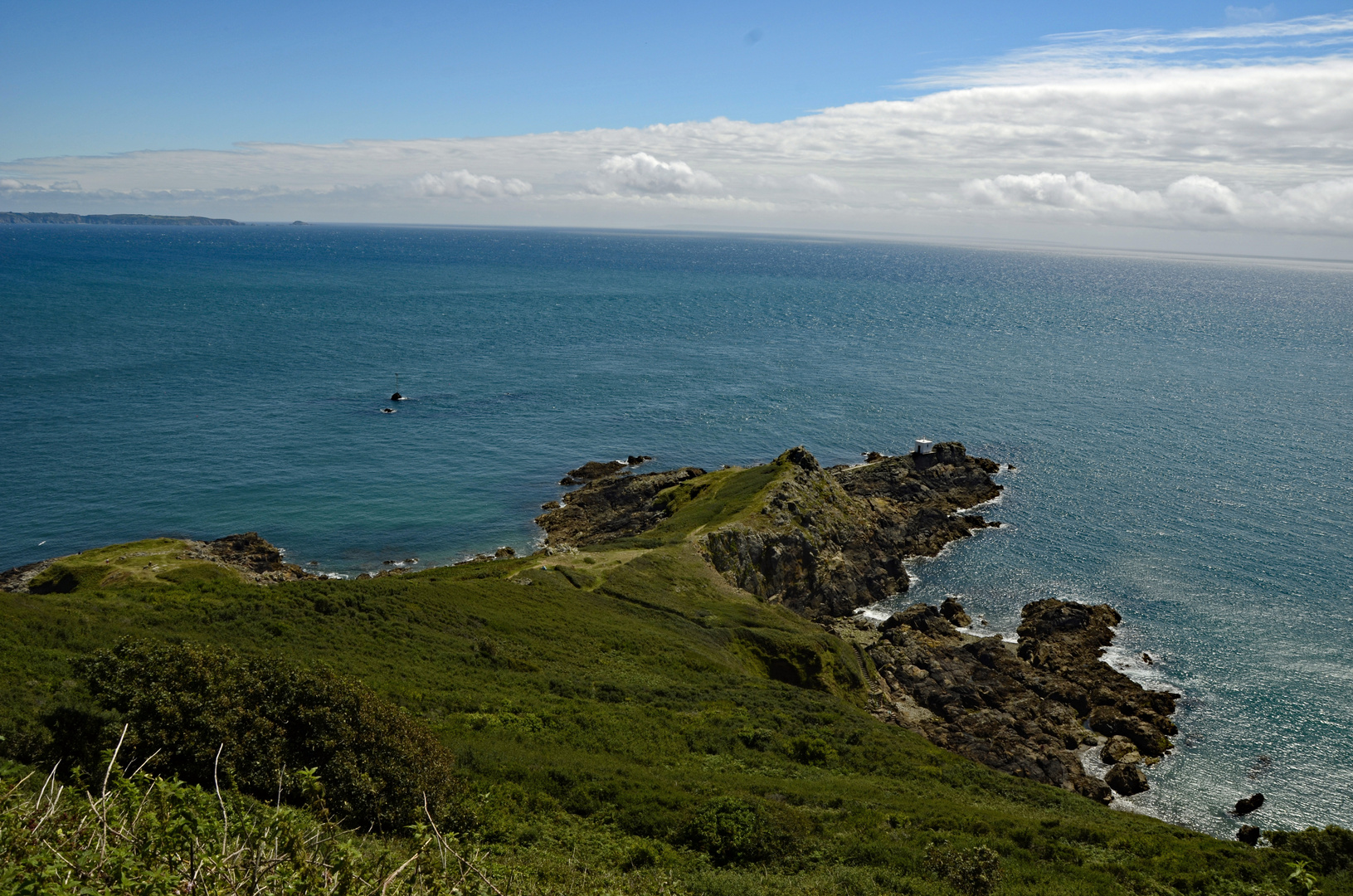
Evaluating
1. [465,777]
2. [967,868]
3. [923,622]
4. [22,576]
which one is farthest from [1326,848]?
[22,576]

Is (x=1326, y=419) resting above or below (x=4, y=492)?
above

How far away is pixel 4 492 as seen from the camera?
Answer: 80.1m

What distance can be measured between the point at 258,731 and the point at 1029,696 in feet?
166

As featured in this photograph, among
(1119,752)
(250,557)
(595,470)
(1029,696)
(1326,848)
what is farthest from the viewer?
(595,470)

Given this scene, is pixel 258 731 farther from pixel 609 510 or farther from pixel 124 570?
pixel 609 510

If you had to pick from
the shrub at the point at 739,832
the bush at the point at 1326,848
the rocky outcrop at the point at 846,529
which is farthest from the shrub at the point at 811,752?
the rocky outcrop at the point at 846,529

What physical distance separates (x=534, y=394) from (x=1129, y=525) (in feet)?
280

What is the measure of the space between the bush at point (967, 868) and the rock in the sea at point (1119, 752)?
105 feet

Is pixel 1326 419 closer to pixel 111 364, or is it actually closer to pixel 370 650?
pixel 370 650

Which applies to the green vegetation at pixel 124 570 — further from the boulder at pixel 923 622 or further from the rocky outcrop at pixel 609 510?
the boulder at pixel 923 622

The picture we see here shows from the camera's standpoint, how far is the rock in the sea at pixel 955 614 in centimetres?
6775

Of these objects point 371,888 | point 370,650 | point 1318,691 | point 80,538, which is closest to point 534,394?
point 80,538

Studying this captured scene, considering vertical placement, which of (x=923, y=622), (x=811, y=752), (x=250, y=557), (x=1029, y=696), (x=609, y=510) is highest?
(x=811, y=752)

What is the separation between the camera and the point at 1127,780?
4831cm
